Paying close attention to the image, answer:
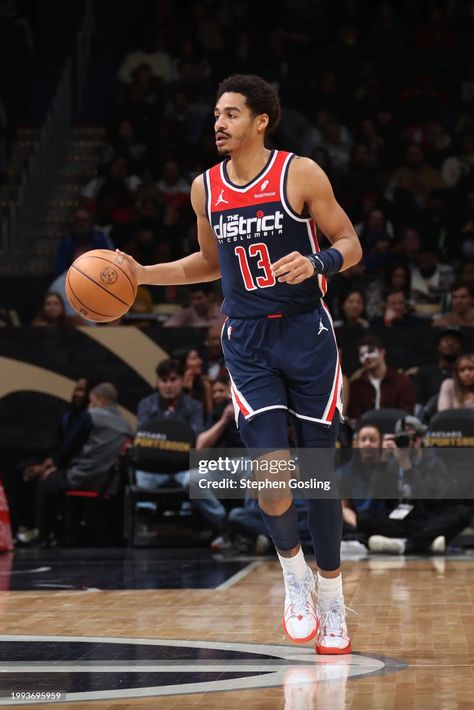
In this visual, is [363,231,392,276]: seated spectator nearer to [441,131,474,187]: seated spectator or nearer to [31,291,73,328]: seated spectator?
[441,131,474,187]: seated spectator

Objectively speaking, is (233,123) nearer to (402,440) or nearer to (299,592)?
(299,592)

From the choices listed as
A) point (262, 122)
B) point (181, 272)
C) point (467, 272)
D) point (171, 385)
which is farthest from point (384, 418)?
point (262, 122)

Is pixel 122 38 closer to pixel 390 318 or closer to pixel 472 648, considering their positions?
pixel 390 318

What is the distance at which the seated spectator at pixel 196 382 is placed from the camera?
38.4 ft

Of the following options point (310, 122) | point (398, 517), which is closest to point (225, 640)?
point (398, 517)

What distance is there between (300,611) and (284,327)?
1.14 metres

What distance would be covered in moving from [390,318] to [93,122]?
7.36 metres

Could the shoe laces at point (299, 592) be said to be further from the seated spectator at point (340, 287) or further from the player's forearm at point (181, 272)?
the seated spectator at point (340, 287)

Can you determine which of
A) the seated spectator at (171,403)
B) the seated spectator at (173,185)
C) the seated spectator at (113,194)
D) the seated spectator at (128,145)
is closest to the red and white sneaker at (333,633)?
the seated spectator at (171,403)

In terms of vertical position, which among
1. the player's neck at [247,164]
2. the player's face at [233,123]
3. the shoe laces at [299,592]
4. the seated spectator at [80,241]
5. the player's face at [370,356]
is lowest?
the shoe laces at [299,592]

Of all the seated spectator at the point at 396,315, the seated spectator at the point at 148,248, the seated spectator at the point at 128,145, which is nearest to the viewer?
the seated spectator at the point at 396,315

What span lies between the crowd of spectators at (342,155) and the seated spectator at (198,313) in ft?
0.07

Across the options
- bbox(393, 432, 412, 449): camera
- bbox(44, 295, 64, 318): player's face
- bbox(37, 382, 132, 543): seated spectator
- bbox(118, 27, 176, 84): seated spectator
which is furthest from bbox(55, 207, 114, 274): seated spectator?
bbox(393, 432, 412, 449): camera

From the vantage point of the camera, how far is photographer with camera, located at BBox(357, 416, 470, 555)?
392 inches
